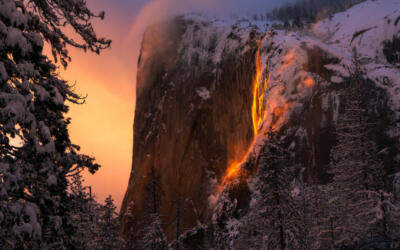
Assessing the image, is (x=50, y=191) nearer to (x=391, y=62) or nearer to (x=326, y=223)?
(x=326, y=223)

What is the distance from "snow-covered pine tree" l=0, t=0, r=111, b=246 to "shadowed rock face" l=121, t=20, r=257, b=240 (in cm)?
5500

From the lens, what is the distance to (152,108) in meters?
86.7

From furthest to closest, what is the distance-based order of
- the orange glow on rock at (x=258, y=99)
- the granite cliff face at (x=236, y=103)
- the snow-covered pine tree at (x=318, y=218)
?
the orange glow on rock at (x=258, y=99), the granite cliff face at (x=236, y=103), the snow-covered pine tree at (x=318, y=218)

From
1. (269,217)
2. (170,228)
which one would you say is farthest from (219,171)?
(269,217)

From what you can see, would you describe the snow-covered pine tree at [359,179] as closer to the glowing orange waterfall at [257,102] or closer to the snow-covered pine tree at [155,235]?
the snow-covered pine tree at [155,235]

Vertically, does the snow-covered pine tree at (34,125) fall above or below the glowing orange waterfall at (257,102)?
below

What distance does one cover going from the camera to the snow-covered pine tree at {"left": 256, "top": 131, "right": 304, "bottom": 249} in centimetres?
1986

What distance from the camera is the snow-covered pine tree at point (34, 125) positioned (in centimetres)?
544

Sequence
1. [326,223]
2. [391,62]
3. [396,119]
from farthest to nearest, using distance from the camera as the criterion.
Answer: [391,62], [396,119], [326,223]

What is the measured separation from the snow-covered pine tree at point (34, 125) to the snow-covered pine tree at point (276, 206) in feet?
47.7

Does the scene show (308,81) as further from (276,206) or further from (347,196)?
(276,206)

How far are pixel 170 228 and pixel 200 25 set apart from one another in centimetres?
4717

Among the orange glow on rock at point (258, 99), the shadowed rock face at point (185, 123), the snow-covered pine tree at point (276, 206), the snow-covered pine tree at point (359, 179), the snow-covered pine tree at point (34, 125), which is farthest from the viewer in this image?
the shadowed rock face at point (185, 123)

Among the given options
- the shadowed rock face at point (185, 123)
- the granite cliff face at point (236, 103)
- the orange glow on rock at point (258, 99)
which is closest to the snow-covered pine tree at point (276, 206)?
the granite cliff face at point (236, 103)
